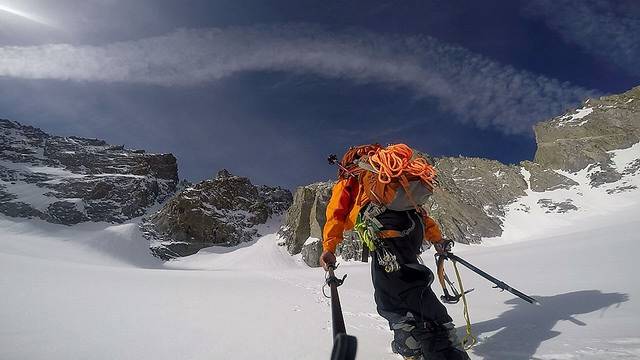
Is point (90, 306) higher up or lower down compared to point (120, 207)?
lower down

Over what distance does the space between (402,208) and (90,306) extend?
6.13 meters

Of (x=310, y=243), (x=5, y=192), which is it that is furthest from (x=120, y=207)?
(x=310, y=243)

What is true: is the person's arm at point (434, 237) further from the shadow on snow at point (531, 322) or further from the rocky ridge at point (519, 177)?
the rocky ridge at point (519, 177)

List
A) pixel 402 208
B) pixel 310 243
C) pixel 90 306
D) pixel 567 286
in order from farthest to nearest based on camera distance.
A: pixel 310 243, pixel 567 286, pixel 90 306, pixel 402 208

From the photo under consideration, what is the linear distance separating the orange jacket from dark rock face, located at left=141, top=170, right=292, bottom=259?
87.2 meters

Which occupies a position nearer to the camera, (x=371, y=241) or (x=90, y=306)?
(x=371, y=241)

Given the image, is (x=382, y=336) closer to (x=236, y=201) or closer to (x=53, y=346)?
(x=53, y=346)

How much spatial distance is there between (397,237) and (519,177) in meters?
76.1

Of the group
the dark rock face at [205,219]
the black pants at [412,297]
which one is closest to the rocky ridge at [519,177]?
the dark rock face at [205,219]

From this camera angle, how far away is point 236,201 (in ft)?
334

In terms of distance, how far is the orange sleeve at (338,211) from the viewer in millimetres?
5046

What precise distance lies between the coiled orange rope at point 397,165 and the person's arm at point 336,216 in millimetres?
610

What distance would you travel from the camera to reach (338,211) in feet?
17.5

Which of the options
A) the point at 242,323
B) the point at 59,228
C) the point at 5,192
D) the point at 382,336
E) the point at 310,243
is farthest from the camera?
the point at 5,192
